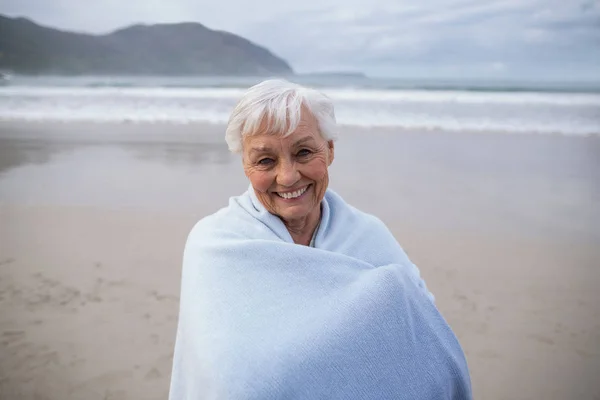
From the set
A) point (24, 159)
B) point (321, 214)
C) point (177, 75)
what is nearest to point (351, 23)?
point (177, 75)

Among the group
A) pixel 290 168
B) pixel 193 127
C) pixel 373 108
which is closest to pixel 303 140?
pixel 290 168

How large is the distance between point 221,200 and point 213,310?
467 centimetres

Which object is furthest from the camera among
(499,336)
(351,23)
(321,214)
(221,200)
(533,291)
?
(351,23)

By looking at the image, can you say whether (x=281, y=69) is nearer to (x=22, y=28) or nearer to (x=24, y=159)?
(x=22, y=28)

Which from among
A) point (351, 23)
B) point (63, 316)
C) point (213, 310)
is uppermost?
point (351, 23)

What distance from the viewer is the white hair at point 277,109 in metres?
1.48

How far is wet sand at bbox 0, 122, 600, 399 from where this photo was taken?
9.98 ft

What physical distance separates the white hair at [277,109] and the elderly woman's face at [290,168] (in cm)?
3

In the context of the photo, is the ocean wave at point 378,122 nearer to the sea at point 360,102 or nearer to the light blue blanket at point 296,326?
the sea at point 360,102

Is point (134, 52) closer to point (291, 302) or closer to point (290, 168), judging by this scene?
point (290, 168)

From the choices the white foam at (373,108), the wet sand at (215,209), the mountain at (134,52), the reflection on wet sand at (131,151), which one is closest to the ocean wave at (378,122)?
the white foam at (373,108)

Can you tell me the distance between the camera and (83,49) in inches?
645

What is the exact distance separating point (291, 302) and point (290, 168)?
429mm

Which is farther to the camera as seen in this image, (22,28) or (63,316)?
(22,28)
